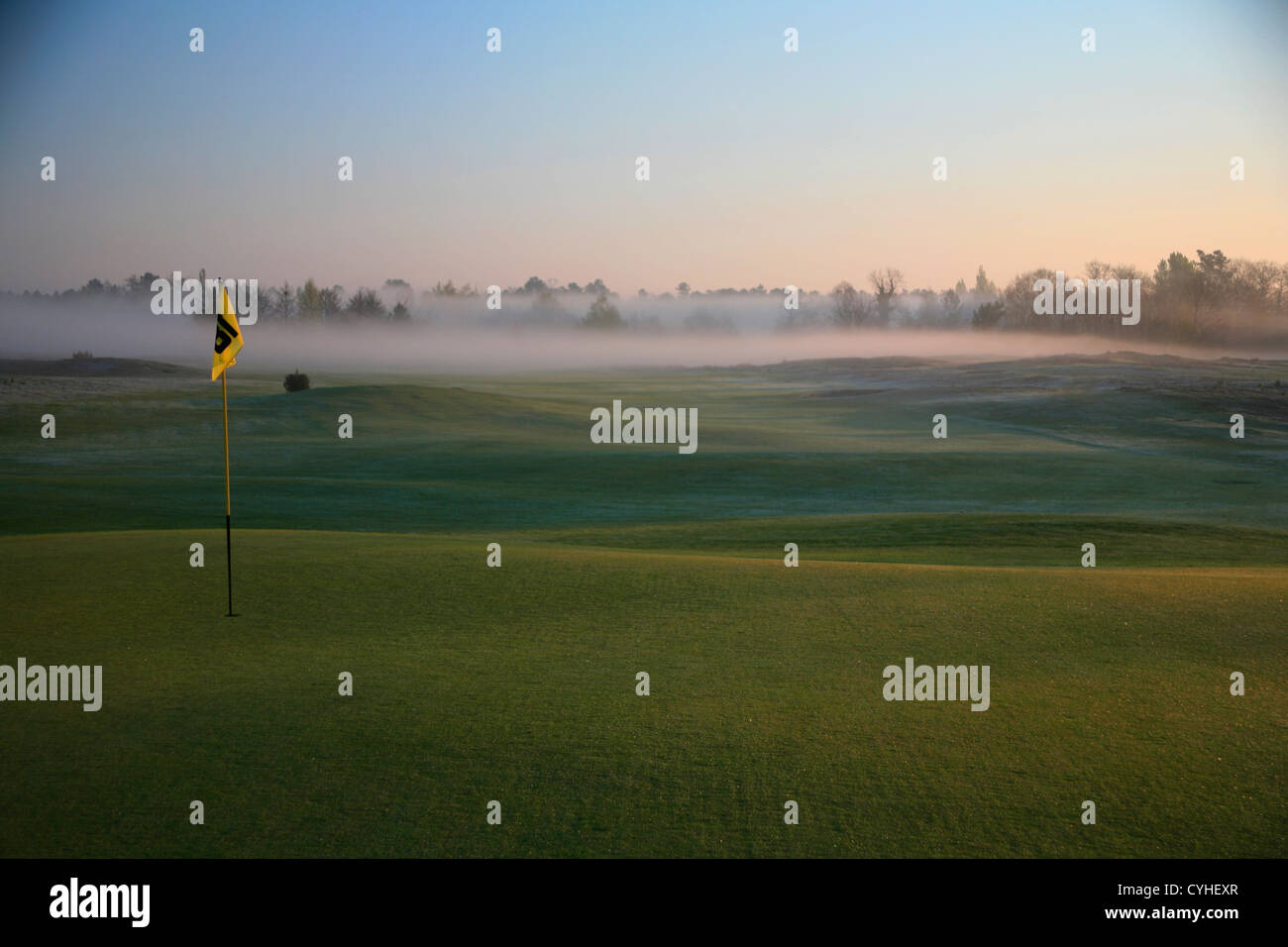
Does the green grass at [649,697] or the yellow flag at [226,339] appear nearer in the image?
the green grass at [649,697]

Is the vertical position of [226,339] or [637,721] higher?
[226,339]

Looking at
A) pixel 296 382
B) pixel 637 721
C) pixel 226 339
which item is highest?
pixel 296 382

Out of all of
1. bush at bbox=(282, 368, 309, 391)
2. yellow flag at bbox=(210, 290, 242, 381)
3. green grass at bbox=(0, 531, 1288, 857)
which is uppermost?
bush at bbox=(282, 368, 309, 391)

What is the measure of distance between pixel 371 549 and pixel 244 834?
29.7ft

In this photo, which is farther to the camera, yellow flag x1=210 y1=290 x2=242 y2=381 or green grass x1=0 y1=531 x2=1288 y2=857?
yellow flag x1=210 y1=290 x2=242 y2=381

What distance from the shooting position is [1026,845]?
5.29 metres

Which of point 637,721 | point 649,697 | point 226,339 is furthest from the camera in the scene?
point 226,339

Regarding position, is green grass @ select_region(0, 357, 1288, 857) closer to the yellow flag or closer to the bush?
the yellow flag

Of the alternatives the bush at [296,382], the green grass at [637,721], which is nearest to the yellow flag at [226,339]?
the green grass at [637,721]

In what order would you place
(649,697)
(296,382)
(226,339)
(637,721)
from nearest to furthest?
(637,721) < (649,697) < (226,339) < (296,382)

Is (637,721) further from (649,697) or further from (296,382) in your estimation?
(296,382)

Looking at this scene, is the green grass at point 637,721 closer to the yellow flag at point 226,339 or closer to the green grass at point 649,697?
the green grass at point 649,697

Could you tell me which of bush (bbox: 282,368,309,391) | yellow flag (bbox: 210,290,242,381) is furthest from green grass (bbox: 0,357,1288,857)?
bush (bbox: 282,368,309,391)

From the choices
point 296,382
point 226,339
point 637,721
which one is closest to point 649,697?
point 637,721
